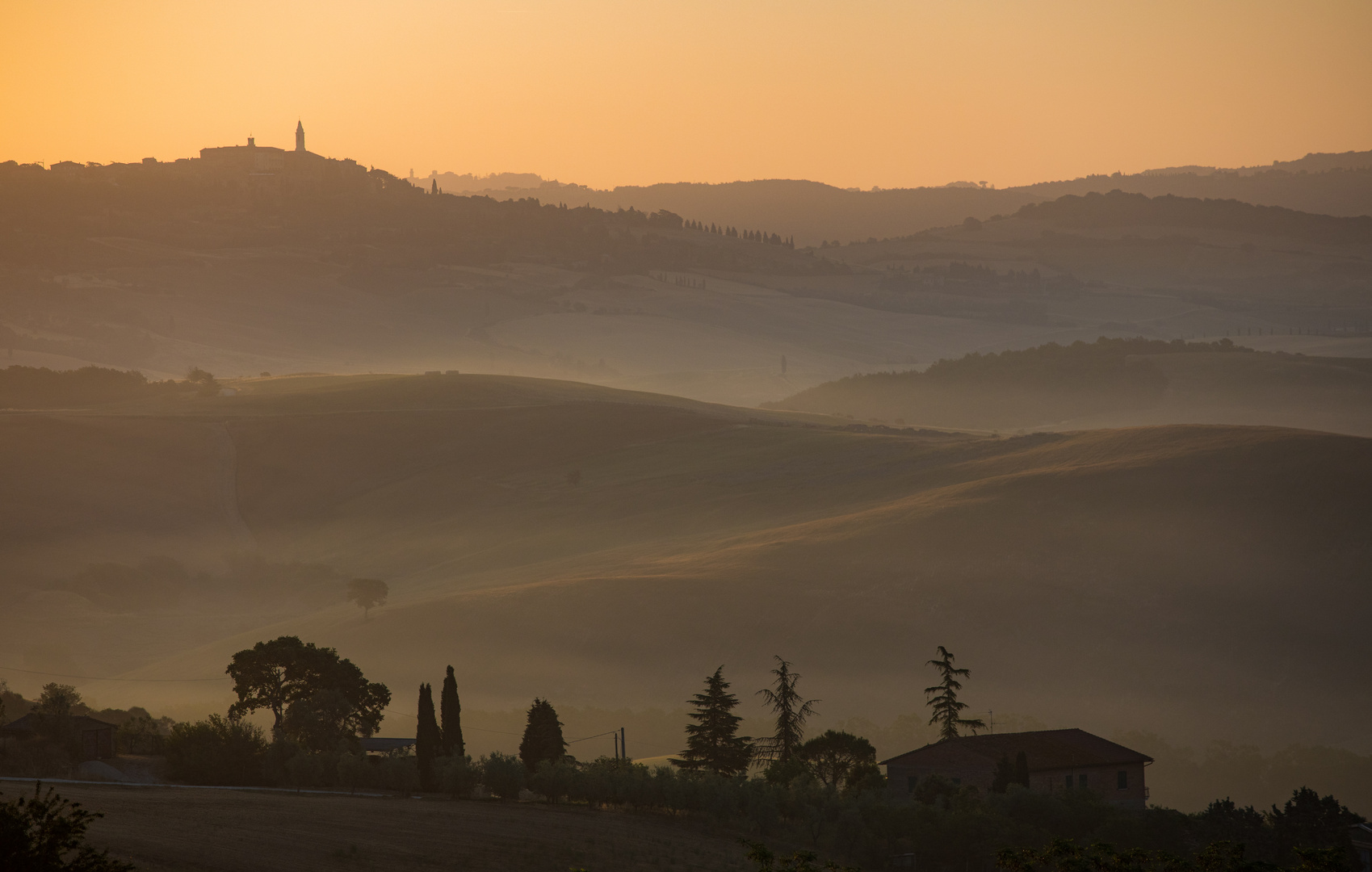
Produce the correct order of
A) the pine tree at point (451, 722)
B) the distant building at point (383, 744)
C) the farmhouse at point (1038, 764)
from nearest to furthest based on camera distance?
the pine tree at point (451, 722) < the farmhouse at point (1038, 764) < the distant building at point (383, 744)

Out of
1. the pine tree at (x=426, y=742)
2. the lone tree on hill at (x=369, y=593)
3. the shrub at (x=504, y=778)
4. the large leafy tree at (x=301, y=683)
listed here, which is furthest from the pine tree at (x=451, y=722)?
the lone tree on hill at (x=369, y=593)

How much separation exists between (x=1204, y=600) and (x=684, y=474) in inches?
1859

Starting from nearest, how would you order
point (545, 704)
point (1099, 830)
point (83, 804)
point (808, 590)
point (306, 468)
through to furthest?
point (83, 804)
point (1099, 830)
point (545, 704)
point (808, 590)
point (306, 468)

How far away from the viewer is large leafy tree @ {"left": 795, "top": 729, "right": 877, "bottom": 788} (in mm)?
46938

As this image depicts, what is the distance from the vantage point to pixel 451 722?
4222cm

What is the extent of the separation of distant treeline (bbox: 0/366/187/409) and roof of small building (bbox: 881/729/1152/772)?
124 meters

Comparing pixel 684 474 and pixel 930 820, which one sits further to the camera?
pixel 684 474

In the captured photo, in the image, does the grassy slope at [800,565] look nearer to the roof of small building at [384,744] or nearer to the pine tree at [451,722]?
the roof of small building at [384,744]

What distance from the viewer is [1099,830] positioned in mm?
37125

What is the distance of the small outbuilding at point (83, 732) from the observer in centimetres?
3916

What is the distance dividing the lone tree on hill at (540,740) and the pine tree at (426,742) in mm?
3858

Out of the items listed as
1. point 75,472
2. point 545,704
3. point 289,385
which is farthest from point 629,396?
point 545,704

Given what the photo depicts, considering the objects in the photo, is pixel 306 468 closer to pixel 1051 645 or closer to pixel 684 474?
pixel 684 474

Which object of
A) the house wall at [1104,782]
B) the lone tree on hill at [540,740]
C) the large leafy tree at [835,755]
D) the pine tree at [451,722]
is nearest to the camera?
the pine tree at [451,722]
